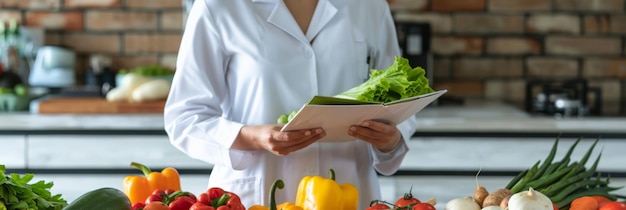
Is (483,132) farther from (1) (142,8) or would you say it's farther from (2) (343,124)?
(1) (142,8)

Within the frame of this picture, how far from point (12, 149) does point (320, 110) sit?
6.92ft

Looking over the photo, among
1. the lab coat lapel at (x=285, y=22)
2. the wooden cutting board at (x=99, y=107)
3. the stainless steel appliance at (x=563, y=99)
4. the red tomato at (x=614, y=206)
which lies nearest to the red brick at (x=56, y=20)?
the wooden cutting board at (x=99, y=107)

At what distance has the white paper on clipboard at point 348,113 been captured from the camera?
6.23ft

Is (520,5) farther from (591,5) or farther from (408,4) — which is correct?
(408,4)

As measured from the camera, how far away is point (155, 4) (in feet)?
15.0

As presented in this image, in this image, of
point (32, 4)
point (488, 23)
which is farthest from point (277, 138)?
point (32, 4)

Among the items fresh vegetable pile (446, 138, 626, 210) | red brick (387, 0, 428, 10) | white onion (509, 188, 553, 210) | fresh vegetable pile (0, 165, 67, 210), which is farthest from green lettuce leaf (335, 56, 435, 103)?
red brick (387, 0, 428, 10)

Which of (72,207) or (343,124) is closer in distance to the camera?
(72,207)

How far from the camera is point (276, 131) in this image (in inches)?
81.3

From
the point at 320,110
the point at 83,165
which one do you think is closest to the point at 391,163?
the point at 320,110

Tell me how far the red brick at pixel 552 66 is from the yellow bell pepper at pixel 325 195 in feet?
9.25

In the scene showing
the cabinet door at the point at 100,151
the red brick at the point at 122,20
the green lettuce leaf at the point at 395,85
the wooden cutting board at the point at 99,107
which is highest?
the green lettuce leaf at the point at 395,85

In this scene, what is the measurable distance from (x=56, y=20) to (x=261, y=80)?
2657 mm

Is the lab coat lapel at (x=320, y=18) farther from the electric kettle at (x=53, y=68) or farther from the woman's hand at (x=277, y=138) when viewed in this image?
the electric kettle at (x=53, y=68)
